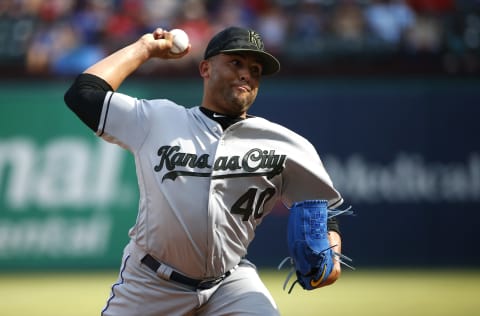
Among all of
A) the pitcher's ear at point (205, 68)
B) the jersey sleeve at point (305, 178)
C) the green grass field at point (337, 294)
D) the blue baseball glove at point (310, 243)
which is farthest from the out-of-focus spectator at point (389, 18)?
the blue baseball glove at point (310, 243)

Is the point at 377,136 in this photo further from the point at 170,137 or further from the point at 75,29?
the point at 170,137

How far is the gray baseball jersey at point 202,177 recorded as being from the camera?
410 centimetres

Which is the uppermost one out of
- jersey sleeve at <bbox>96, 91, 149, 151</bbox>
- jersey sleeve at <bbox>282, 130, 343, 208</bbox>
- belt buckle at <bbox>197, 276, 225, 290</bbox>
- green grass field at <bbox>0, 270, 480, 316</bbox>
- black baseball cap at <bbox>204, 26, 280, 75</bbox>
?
black baseball cap at <bbox>204, 26, 280, 75</bbox>

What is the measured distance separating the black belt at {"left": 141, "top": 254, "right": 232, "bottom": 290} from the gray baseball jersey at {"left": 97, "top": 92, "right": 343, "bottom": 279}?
0.11 ft

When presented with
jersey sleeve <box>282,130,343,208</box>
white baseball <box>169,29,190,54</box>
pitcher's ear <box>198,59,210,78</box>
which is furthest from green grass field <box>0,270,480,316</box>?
white baseball <box>169,29,190,54</box>

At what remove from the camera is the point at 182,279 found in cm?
413

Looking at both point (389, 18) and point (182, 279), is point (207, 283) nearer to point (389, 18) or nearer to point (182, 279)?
point (182, 279)

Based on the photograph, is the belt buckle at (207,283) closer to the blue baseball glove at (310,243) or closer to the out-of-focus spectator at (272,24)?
the blue baseball glove at (310,243)

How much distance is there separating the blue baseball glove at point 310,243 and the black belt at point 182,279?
15.2 inches

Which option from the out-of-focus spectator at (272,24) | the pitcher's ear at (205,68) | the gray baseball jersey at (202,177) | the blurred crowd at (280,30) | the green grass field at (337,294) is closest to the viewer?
the gray baseball jersey at (202,177)

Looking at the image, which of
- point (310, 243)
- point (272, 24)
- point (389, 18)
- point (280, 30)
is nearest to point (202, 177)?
point (310, 243)

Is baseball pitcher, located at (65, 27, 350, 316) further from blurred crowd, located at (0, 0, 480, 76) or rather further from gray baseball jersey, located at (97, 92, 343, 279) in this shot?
blurred crowd, located at (0, 0, 480, 76)

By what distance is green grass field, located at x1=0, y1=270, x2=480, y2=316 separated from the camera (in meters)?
7.99

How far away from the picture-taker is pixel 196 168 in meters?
4.14
